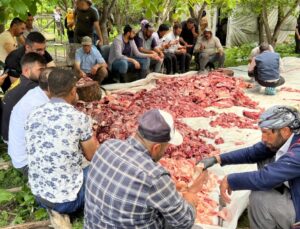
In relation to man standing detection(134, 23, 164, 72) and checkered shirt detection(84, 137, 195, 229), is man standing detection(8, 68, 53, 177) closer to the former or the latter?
checkered shirt detection(84, 137, 195, 229)

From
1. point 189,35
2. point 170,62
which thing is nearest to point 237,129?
point 170,62

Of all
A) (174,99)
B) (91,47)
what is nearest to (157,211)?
(174,99)

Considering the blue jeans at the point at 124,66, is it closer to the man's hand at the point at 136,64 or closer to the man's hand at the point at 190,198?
the man's hand at the point at 136,64

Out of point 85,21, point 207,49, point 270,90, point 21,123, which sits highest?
point 85,21

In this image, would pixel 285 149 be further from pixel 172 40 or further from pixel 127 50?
pixel 172 40

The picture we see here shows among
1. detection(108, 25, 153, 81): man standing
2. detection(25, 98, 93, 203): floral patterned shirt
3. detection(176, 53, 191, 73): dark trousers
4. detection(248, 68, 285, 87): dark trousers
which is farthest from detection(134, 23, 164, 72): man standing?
detection(25, 98, 93, 203): floral patterned shirt

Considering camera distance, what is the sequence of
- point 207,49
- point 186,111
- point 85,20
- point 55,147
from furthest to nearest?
point 207,49
point 85,20
point 186,111
point 55,147

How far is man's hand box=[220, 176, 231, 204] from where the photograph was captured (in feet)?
11.6

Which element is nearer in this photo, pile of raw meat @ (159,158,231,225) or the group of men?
the group of men

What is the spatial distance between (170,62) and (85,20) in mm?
2616

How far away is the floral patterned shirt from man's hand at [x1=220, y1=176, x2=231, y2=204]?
4.36 ft

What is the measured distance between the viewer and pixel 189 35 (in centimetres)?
1226

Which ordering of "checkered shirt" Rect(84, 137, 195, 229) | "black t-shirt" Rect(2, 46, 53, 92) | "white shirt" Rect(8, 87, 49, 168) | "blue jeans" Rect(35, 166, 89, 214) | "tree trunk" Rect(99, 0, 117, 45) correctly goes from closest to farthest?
"checkered shirt" Rect(84, 137, 195, 229) < "blue jeans" Rect(35, 166, 89, 214) < "white shirt" Rect(8, 87, 49, 168) < "black t-shirt" Rect(2, 46, 53, 92) < "tree trunk" Rect(99, 0, 117, 45)

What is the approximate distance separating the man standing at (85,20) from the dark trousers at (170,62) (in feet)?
6.40
